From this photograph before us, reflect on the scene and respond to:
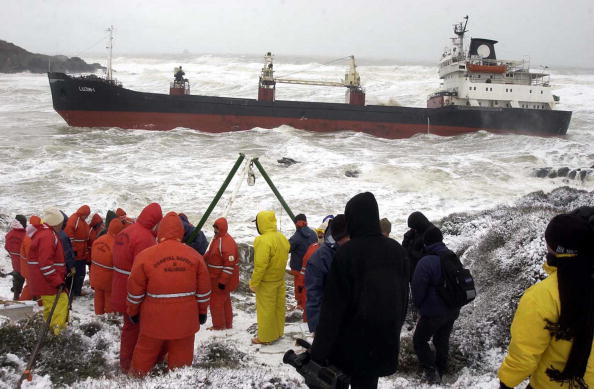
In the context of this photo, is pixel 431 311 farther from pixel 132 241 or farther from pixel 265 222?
pixel 132 241

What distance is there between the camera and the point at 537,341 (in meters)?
2.00

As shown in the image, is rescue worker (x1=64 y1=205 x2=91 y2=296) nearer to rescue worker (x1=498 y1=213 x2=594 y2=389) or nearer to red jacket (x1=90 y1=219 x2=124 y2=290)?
red jacket (x1=90 y1=219 x2=124 y2=290)

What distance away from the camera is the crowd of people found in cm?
202

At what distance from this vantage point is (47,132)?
A: 2578 cm

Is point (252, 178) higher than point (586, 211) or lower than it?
lower

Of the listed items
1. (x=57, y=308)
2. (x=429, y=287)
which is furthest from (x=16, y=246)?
(x=429, y=287)

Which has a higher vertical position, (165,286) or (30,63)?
(30,63)

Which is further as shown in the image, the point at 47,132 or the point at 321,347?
the point at 47,132

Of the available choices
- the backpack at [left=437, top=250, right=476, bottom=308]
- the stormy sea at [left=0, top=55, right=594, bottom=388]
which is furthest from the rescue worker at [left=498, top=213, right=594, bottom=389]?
the stormy sea at [left=0, top=55, right=594, bottom=388]

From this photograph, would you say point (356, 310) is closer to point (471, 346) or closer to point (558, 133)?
point (471, 346)

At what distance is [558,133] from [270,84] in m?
18.1

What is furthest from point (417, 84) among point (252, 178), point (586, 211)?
point (586, 211)

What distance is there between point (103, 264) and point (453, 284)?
3.57m

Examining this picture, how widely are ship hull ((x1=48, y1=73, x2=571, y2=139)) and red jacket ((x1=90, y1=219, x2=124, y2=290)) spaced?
2317cm
